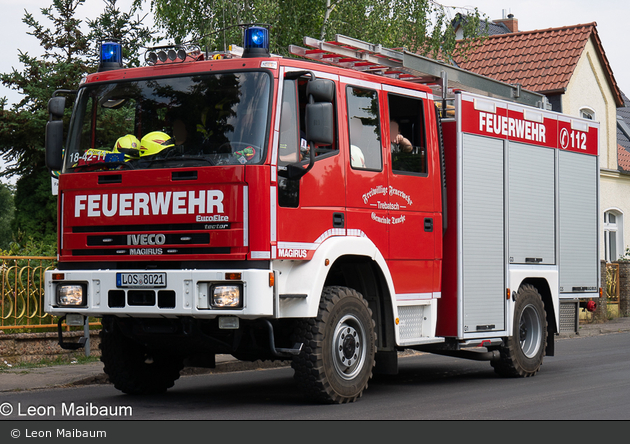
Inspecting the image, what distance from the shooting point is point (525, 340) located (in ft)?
36.7

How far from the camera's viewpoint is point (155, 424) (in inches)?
289

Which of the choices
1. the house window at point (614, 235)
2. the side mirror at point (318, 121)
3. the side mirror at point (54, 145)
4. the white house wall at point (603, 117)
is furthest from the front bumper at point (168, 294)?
the house window at point (614, 235)

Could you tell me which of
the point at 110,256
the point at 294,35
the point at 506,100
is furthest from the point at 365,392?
the point at 294,35

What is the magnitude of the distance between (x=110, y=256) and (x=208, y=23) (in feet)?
45.8

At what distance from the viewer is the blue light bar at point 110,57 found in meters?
9.02

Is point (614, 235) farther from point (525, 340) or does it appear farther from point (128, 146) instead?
point (128, 146)

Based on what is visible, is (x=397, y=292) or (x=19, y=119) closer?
(x=397, y=292)

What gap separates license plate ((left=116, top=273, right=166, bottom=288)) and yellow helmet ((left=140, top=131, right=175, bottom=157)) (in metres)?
1.08

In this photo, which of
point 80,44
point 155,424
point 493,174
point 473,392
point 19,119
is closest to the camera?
point 155,424

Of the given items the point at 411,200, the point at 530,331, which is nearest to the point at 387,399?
the point at 411,200

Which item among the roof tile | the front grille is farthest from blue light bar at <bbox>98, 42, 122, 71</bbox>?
the roof tile

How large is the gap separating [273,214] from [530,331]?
4.80m

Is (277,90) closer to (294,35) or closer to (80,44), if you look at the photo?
(80,44)

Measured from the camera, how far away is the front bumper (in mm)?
7555
